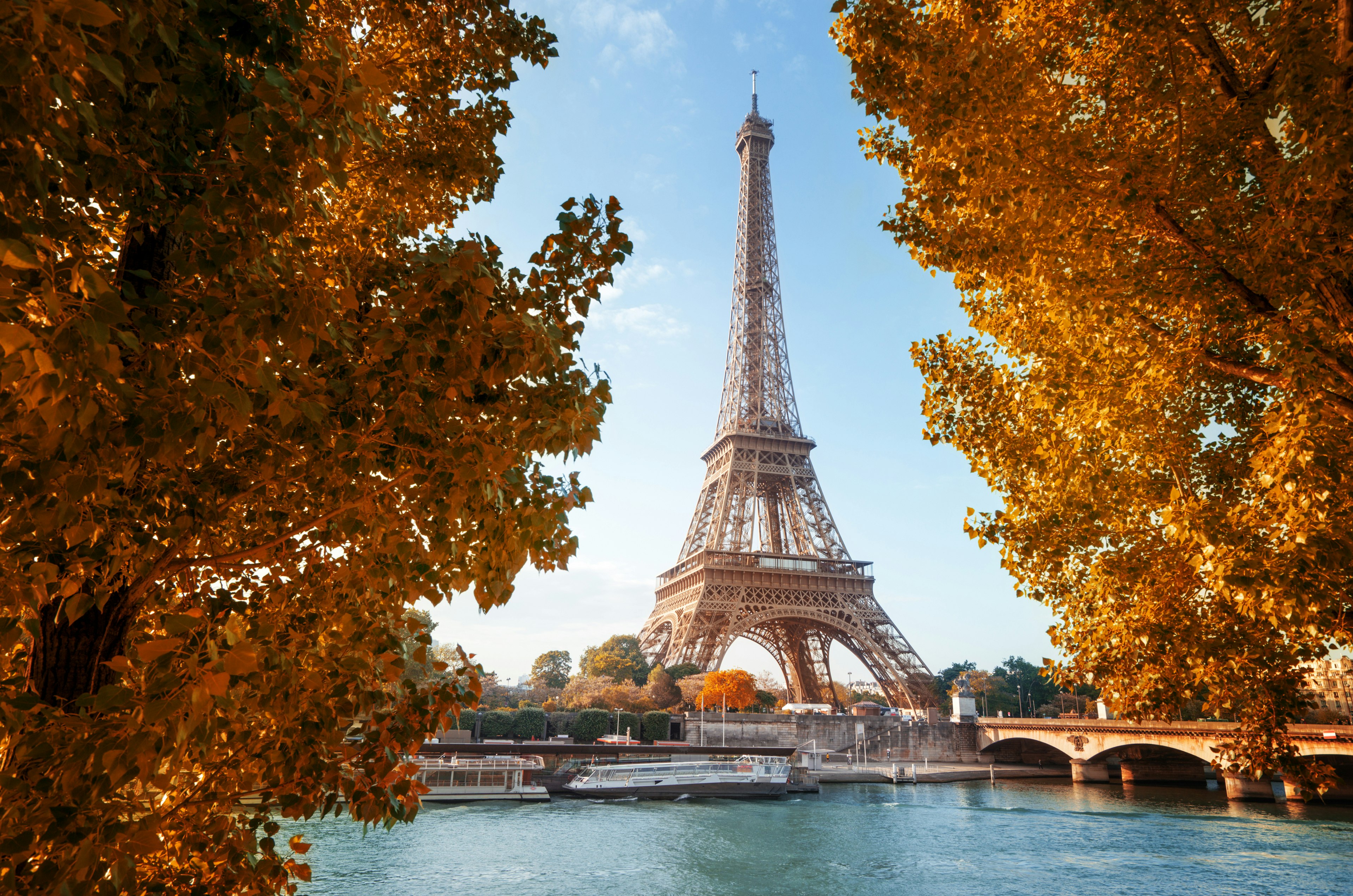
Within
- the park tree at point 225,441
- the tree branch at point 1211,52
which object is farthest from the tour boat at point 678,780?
the tree branch at point 1211,52

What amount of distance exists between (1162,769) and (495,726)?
153 feet

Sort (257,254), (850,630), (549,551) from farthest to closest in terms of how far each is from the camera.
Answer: (850,630) < (549,551) < (257,254)

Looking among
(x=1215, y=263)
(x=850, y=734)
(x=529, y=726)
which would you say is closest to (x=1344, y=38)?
(x=1215, y=263)

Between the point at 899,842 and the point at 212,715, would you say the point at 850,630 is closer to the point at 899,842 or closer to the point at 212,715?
the point at 899,842

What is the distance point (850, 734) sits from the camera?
176 ft

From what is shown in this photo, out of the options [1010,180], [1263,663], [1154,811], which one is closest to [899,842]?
[1154,811]

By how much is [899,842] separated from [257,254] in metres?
28.1

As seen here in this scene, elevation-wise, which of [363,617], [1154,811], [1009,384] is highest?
[1009,384]

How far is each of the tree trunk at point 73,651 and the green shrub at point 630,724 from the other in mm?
46059

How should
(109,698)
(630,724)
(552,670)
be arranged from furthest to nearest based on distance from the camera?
(552,670) → (630,724) → (109,698)

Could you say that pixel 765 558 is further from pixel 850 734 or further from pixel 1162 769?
pixel 1162 769

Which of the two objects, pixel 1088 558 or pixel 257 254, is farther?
pixel 1088 558

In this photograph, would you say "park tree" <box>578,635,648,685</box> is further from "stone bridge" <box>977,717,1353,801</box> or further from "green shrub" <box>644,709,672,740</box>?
"stone bridge" <box>977,717,1353,801</box>

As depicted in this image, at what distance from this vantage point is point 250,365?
6.18 ft
